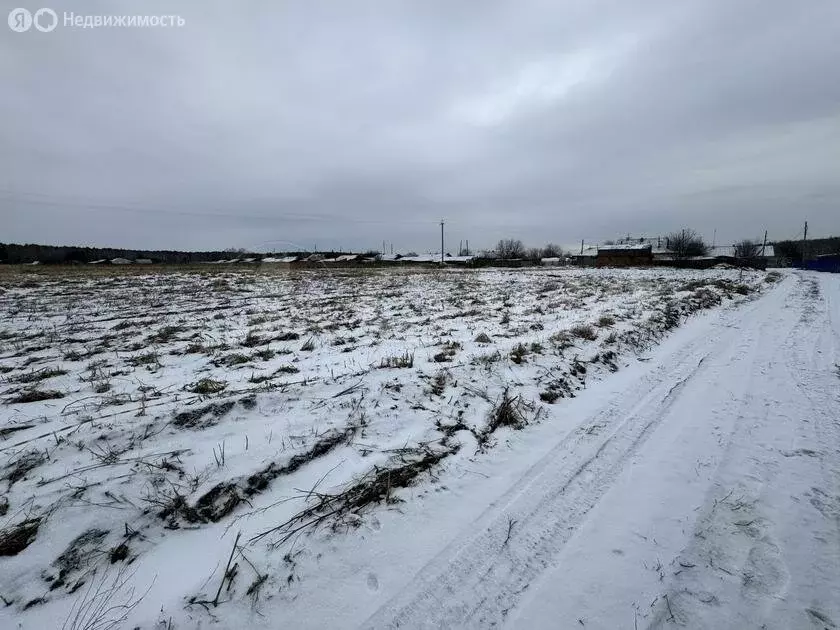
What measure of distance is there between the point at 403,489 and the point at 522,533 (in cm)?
109

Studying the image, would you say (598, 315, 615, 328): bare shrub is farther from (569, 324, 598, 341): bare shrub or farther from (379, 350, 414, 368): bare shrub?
(379, 350, 414, 368): bare shrub

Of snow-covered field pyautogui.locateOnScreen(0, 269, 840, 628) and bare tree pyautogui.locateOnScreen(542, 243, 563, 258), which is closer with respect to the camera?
snow-covered field pyautogui.locateOnScreen(0, 269, 840, 628)

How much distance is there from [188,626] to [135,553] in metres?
0.84

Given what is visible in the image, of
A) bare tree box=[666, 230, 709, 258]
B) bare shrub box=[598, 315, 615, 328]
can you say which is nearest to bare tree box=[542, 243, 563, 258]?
bare tree box=[666, 230, 709, 258]

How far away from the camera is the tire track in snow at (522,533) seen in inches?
90.6

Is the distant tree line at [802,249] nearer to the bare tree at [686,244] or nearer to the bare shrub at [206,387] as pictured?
the bare tree at [686,244]

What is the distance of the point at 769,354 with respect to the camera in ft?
24.3

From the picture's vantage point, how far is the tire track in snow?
2.30 m

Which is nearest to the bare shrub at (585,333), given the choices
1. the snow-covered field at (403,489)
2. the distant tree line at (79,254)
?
the snow-covered field at (403,489)

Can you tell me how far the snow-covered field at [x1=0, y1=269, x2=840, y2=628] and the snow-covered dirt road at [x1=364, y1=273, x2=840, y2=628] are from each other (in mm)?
17

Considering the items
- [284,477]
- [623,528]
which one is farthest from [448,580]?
[284,477]

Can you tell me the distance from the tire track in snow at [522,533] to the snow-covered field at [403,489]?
0.02 metres

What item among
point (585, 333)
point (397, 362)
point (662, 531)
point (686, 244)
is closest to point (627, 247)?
point (686, 244)

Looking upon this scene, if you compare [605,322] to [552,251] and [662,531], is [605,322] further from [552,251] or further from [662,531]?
[552,251]
